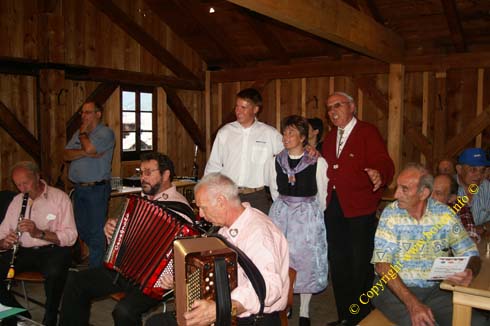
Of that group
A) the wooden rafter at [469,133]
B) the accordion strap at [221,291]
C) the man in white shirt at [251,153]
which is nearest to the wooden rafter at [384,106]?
the wooden rafter at [469,133]

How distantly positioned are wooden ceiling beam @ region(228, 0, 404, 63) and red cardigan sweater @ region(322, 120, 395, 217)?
2.75ft

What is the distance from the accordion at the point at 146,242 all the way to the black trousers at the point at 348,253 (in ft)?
4.38

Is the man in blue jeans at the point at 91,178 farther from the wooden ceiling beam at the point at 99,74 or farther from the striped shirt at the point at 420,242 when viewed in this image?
the striped shirt at the point at 420,242

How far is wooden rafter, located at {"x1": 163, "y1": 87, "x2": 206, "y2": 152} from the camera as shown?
8.05 m

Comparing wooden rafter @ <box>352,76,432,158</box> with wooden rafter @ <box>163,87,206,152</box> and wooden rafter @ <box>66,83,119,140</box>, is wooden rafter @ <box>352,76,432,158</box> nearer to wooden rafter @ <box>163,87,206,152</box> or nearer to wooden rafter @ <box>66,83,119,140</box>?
wooden rafter @ <box>163,87,206,152</box>

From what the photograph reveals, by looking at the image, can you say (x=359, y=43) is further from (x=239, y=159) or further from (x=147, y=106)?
(x=147, y=106)

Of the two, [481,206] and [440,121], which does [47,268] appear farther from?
[440,121]

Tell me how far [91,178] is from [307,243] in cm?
A: 247

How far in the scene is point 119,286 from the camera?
10.0ft

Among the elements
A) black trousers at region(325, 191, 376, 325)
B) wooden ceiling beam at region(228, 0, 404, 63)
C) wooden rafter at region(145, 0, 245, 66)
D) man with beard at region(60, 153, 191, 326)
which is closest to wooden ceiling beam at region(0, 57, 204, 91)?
wooden rafter at region(145, 0, 245, 66)

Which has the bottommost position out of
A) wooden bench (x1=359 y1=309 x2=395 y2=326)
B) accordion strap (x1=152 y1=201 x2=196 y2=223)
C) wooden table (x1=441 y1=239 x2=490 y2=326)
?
wooden bench (x1=359 y1=309 x2=395 y2=326)

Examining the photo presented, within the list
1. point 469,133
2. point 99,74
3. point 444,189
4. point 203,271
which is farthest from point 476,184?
point 99,74

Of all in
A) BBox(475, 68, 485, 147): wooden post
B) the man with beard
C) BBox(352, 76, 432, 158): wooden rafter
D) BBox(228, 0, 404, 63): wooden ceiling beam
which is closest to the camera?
the man with beard

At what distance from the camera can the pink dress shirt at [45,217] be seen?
3537 mm
